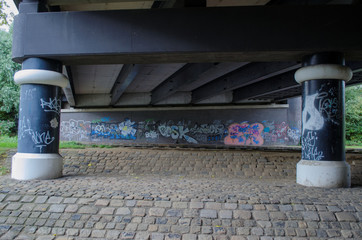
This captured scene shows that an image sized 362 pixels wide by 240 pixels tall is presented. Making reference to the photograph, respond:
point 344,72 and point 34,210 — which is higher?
point 344,72

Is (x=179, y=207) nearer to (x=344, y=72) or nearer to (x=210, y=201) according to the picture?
(x=210, y=201)

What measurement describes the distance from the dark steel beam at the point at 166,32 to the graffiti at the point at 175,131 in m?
18.4

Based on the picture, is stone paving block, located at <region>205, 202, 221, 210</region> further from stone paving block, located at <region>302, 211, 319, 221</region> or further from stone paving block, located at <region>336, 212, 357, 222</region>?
stone paving block, located at <region>336, 212, 357, 222</region>

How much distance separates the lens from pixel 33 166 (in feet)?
24.5

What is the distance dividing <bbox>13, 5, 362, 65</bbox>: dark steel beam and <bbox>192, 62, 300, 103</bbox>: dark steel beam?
4.90m

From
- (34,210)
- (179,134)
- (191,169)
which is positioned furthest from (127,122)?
(34,210)

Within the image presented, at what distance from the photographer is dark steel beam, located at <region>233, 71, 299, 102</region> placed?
16.2 metres

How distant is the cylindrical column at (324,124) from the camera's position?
718cm

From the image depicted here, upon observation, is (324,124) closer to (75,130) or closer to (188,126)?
(188,126)

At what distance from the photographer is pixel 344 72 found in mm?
7500

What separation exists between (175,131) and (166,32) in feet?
61.6

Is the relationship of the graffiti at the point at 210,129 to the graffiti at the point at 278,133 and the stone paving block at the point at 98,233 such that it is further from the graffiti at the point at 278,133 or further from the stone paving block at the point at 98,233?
the stone paving block at the point at 98,233

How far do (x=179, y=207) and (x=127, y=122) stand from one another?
2246 cm

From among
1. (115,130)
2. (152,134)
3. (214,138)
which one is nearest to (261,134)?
(214,138)
